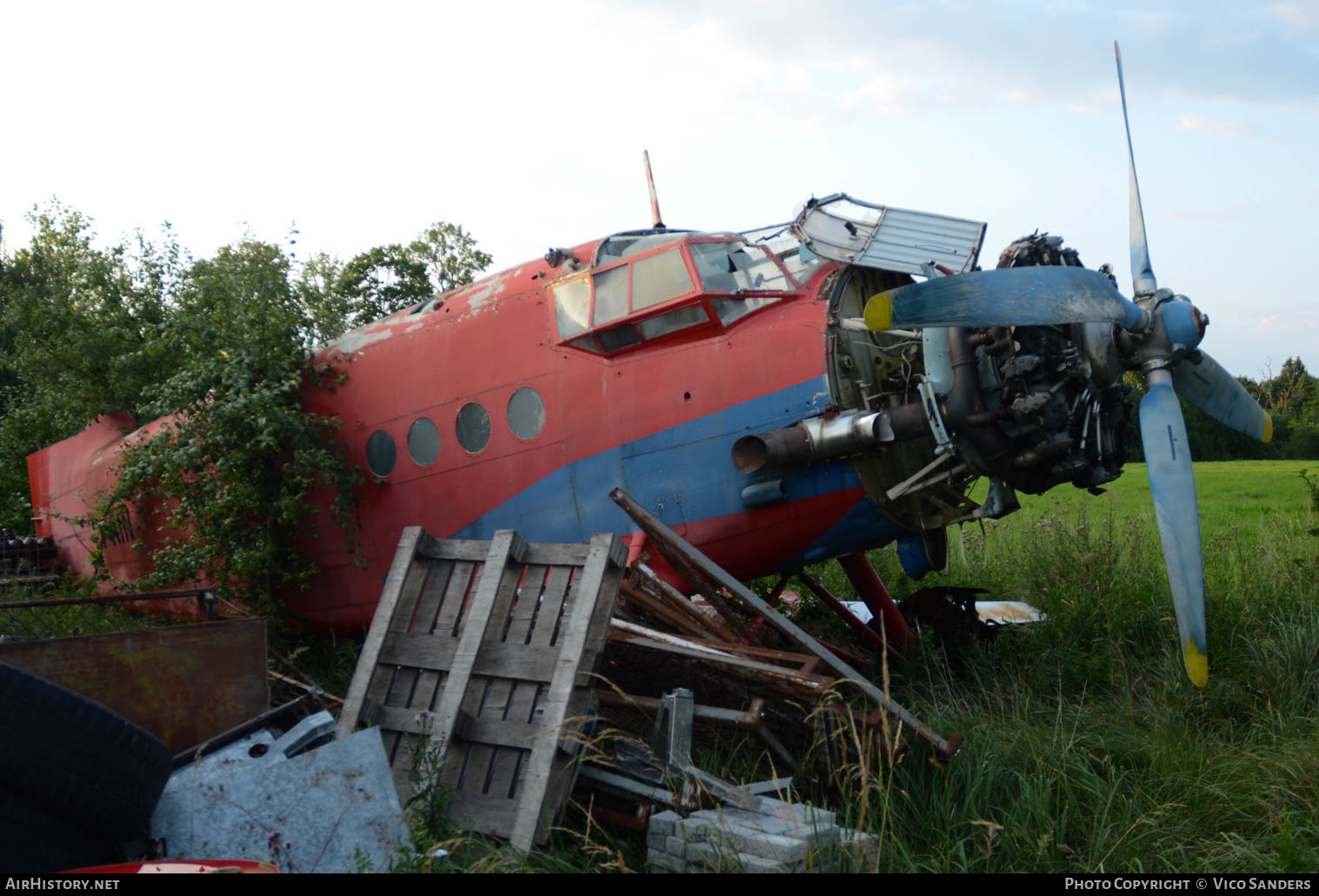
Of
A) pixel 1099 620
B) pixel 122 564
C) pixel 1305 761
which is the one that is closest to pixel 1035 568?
pixel 1099 620

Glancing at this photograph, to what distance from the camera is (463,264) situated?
32.5m

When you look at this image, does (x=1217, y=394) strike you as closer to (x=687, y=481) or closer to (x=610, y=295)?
(x=687, y=481)

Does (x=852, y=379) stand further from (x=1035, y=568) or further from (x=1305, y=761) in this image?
(x=1035, y=568)

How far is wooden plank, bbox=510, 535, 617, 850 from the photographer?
459 cm

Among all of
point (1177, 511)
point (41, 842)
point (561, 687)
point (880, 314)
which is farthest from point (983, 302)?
point (41, 842)

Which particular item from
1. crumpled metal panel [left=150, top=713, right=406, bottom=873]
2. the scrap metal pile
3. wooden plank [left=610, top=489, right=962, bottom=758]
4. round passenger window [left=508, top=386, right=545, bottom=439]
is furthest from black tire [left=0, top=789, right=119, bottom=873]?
round passenger window [left=508, top=386, right=545, bottom=439]

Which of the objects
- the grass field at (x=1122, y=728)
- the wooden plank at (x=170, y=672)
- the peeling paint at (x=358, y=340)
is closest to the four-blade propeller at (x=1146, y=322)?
the grass field at (x=1122, y=728)

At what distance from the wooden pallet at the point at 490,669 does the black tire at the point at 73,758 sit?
1.09 metres

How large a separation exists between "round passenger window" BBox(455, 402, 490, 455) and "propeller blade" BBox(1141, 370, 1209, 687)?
5053 millimetres

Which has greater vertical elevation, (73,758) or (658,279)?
(658,279)

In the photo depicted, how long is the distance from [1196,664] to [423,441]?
6.17 meters

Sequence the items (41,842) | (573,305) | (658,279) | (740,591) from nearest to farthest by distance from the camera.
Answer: (41,842)
(740,591)
(658,279)
(573,305)

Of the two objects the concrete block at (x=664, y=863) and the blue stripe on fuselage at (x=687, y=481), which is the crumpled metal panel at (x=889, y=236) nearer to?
the blue stripe on fuselage at (x=687, y=481)

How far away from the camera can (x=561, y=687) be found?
4934 millimetres
